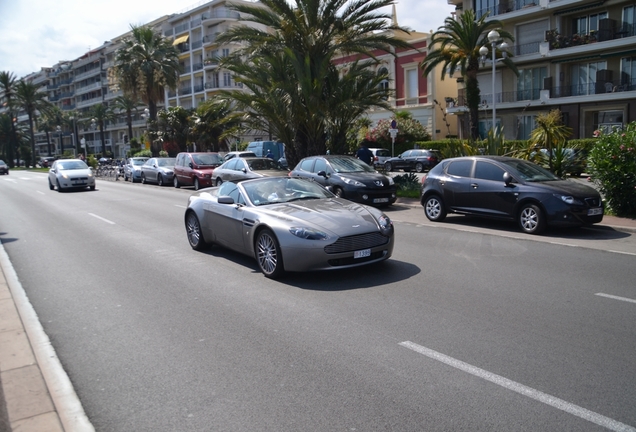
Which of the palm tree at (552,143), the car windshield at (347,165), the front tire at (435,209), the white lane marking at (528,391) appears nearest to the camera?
the white lane marking at (528,391)

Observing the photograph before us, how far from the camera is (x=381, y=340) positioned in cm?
547

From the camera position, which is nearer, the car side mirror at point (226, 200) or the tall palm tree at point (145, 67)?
the car side mirror at point (226, 200)

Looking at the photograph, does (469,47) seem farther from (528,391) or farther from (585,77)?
(528,391)

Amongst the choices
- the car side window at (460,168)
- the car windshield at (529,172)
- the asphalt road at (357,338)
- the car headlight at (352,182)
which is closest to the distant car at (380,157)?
the car headlight at (352,182)

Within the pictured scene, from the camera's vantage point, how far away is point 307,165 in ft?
59.6

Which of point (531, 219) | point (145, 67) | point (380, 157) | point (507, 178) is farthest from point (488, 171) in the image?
point (145, 67)

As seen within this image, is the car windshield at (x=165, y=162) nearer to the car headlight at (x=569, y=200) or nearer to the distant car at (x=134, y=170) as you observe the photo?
the distant car at (x=134, y=170)

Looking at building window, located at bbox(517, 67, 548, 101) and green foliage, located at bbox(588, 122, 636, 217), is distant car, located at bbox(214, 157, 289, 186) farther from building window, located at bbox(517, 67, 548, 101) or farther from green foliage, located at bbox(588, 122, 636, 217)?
building window, located at bbox(517, 67, 548, 101)

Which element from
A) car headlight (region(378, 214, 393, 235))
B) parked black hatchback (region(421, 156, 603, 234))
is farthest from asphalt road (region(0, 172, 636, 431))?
parked black hatchback (region(421, 156, 603, 234))

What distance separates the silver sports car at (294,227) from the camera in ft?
25.0

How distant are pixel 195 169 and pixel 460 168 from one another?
16087 millimetres

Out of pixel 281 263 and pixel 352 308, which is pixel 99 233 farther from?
pixel 352 308

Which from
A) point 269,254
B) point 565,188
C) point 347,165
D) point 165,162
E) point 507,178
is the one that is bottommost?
point 269,254

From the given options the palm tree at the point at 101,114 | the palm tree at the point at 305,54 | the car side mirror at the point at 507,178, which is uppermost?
the palm tree at the point at 101,114
